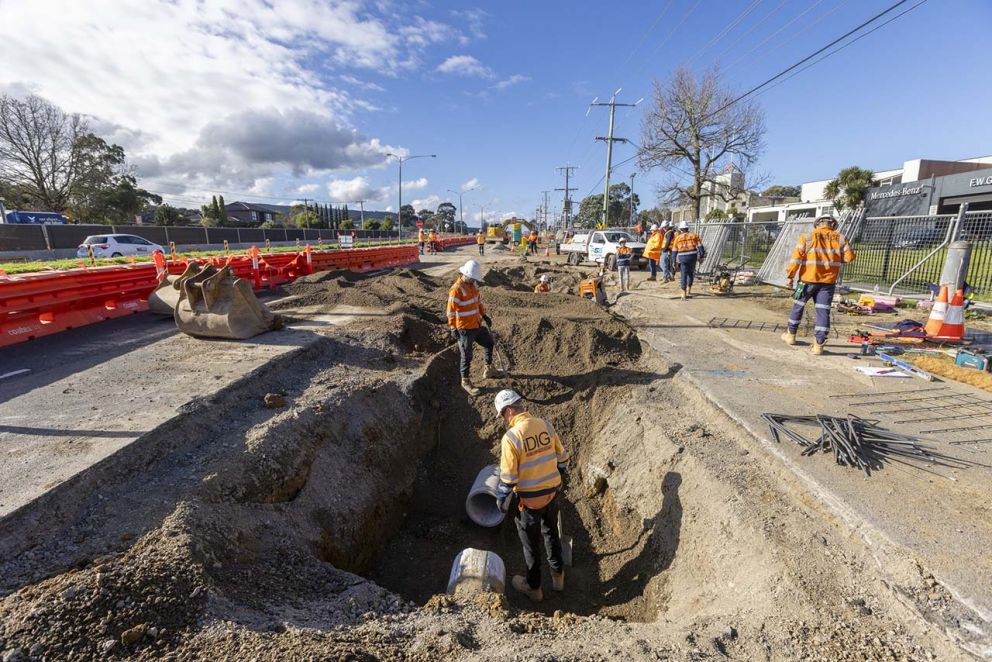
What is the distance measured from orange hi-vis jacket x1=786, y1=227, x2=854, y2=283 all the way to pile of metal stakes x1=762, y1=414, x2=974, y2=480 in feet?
9.66

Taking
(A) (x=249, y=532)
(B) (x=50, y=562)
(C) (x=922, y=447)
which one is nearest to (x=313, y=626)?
(A) (x=249, y=532)

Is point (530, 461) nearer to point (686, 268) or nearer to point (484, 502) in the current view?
point (484, 502)

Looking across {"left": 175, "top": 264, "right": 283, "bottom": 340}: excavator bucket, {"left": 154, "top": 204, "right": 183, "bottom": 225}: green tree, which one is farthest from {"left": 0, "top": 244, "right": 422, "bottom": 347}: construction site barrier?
{"left": 154, "top": 204, "right": 183, "bottom": 225}: green tree

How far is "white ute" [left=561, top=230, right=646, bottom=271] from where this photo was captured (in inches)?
731

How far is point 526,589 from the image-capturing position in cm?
435

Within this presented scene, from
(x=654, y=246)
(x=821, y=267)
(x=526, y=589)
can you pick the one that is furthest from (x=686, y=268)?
(x=526, y=589)

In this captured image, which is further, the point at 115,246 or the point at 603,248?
the point at 115,246

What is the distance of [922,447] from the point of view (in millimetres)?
3883

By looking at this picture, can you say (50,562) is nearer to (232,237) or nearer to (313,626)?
(313,626)

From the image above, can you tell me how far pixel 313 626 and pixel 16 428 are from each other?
366 centimetres

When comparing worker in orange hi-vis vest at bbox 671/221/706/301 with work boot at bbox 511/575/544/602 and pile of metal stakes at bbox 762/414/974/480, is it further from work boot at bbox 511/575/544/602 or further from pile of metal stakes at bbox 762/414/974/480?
work boot at bbox 511/575/544/602

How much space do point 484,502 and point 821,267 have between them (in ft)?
18.9

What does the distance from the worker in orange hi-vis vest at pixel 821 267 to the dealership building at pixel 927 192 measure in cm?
1824

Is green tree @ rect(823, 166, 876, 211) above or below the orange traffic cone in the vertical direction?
above
